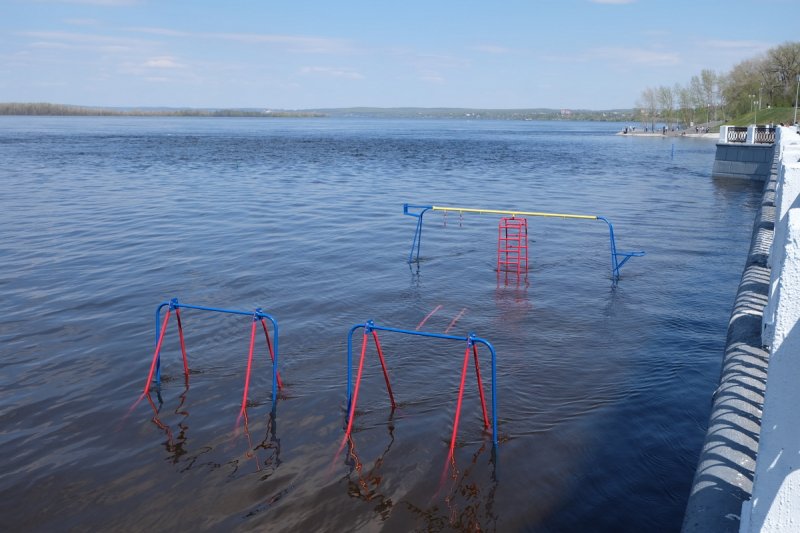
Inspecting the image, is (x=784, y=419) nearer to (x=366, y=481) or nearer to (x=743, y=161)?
(x=366, y=481)

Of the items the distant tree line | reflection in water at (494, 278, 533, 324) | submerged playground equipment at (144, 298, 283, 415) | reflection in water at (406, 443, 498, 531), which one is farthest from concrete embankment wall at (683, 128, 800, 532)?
the distant tree line

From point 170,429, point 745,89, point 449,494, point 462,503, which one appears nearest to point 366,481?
point 449,494

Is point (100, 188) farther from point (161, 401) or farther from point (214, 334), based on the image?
point (161, 401)

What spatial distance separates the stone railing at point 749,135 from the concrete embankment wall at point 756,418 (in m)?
37.8

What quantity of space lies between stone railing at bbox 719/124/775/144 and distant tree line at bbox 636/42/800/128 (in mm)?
72058

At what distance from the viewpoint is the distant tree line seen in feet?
371

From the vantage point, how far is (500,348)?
13.6 metres

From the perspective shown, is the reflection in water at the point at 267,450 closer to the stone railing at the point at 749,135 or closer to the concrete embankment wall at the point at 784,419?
the concrete embankment wall at the point at 784,419

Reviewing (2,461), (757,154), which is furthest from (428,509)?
(757,154)

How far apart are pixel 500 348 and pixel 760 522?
10361mm

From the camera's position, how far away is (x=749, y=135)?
141 ft

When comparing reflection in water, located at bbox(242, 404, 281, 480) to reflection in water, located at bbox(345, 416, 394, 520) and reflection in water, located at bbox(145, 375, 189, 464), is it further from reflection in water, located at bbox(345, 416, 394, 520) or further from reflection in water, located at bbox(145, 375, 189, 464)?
reflection in water, located at bbox(345, 416, 394, 520)

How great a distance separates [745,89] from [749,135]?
95.0 metres

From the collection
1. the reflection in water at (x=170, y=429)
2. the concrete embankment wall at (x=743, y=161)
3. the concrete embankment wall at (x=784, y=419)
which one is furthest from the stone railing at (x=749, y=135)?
the concrete embankment wall at (x=784, y=419)
